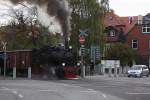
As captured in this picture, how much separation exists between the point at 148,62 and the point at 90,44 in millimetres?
30943

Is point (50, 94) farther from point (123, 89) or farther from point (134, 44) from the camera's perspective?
point (134, 44)

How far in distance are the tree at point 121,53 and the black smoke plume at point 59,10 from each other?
33.6m

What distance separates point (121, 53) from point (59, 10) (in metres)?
38.3

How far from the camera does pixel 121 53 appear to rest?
80688 millimetres

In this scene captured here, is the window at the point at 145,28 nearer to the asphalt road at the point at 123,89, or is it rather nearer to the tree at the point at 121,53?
the tree at the point at 121,53

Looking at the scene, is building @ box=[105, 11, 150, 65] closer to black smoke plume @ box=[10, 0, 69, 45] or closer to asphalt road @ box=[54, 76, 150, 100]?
black smoke plume @ box=[10, 0, 69, 45]

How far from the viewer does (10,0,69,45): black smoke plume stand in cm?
4039

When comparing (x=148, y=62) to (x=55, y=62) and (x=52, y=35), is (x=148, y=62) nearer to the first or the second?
(x=52, y=35)

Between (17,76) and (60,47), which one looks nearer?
(60,47)

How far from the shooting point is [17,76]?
46938mm

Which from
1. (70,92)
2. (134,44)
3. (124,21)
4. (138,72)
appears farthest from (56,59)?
(124,21)

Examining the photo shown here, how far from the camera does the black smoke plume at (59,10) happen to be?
40.4 meters

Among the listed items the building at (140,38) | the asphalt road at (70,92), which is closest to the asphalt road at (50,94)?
the asphalt road at (70,92)

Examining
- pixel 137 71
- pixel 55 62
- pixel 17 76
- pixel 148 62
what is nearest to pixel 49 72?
pixel 55 62
